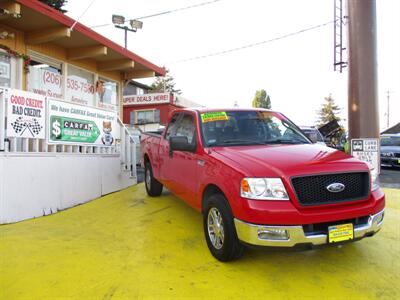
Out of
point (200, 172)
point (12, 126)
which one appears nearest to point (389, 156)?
point (200, 172)

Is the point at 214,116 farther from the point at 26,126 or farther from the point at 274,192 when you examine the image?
the point at 26,126

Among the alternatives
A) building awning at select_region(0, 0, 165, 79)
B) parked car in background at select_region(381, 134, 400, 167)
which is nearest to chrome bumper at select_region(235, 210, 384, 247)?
building awning at select_region(0, 0, 165, 79)

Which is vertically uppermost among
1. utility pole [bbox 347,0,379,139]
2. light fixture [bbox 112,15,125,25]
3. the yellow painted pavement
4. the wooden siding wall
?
light fixture [bbox 112,15,125,25]

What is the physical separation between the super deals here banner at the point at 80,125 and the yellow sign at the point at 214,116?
3.18m

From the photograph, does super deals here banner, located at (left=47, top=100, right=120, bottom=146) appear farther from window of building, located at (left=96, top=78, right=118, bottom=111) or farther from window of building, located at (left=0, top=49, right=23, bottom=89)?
window of building, located at (left=96, top=78, right=118, bottom=111)

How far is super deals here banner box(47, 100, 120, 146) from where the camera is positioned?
666 centimetres

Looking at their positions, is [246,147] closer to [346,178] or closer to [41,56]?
[346,178]

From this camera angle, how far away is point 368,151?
595 centimetres

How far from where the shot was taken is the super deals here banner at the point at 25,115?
570 centimetres

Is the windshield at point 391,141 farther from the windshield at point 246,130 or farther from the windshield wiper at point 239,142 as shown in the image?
the windshield wiper at point 239,142

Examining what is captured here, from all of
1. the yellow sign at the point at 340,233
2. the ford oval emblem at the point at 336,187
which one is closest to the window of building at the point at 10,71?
the ford oval emblem at the point at 336,187

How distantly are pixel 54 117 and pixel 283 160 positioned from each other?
469cm

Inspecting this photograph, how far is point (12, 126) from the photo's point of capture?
18.7 feet

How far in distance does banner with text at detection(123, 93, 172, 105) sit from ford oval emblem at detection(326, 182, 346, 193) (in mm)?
17774
